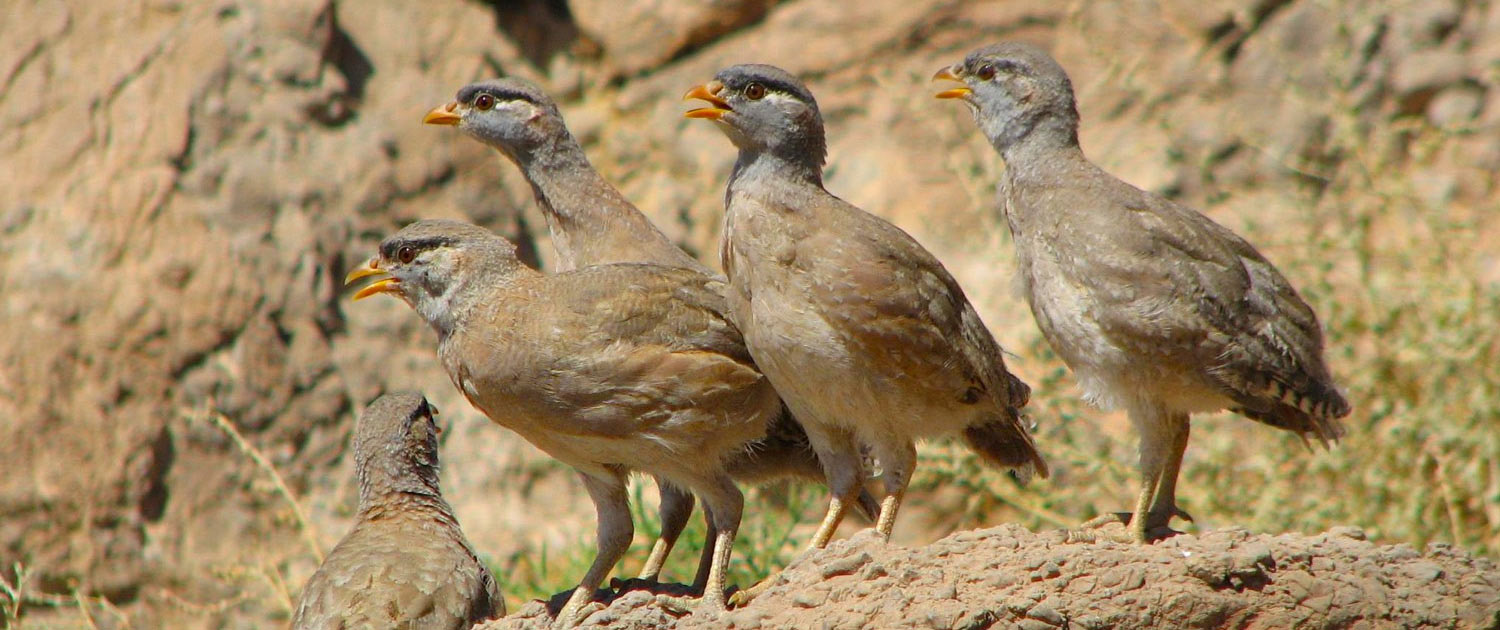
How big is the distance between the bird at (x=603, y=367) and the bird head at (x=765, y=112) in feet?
2.07

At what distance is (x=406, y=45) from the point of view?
10883 millimetres

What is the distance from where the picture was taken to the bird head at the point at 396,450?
6.59m

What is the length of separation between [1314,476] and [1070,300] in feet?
12.6

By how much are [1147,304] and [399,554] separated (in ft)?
10.1

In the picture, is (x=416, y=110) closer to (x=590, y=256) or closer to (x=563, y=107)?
(x=563, y=107)

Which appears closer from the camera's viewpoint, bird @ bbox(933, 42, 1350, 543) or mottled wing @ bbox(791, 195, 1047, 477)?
mottled wing @ bbox(791, 195, 1047, 477)

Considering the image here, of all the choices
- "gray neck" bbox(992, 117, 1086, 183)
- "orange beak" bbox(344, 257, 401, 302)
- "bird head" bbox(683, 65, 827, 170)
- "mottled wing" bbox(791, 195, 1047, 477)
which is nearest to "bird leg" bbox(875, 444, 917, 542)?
"mottled wing" bbox(791, 195, 1047, 477)

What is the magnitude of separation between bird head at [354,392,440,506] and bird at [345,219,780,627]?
681mm

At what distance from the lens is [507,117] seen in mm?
7566

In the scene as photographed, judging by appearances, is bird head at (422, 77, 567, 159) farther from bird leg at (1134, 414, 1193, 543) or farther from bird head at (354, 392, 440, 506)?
bird leg at (1134, 414, 1193, 543)

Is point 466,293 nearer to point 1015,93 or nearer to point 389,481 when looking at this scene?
point 389,481

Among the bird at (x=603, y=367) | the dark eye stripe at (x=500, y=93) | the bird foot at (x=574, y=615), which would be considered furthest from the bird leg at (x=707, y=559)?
the dark eye stripe at (x=500, y=93)

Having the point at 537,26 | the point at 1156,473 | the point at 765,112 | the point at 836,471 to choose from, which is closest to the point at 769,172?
the point at 765,112

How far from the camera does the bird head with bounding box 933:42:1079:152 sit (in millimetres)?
6527
